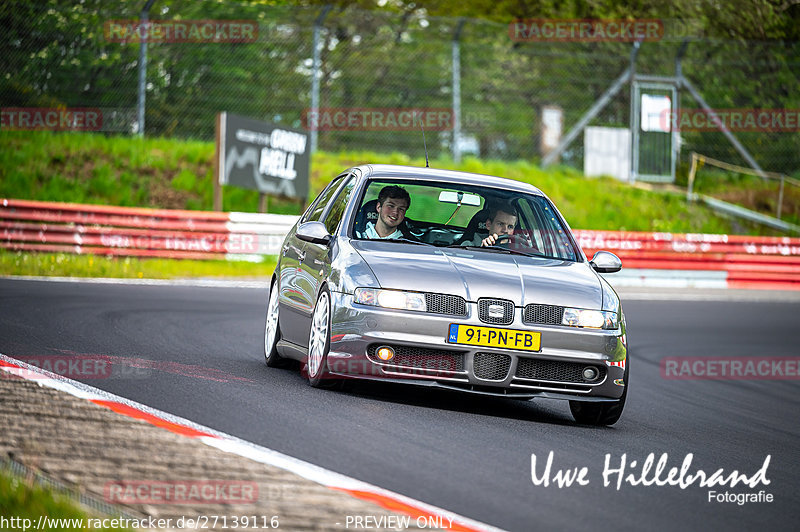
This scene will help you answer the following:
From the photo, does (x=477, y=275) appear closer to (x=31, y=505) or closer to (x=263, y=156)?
(x=31, y=505)

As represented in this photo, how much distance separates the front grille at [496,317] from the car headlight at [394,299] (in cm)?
33

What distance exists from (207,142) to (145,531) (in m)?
22.8

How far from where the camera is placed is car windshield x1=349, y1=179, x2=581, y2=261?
28.7 ft

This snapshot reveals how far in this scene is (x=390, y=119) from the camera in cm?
2781

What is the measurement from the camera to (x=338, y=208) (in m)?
9.17

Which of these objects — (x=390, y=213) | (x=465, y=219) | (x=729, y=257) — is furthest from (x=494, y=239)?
(x=729, y=257)

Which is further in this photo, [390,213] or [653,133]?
[653,133]

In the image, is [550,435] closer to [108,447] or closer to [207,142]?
[108,447]

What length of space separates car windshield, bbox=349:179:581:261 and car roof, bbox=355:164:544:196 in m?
0.05

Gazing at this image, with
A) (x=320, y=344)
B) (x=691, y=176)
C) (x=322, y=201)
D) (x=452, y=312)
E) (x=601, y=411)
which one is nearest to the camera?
(x=452, y=312)

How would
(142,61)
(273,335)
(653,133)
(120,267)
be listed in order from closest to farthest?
(273,335)
(120,267)
(142,61)
(653,133)

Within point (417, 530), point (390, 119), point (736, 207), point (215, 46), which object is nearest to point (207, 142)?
point (215, 46)

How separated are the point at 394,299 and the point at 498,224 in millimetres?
1623

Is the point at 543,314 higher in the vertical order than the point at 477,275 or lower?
lower
